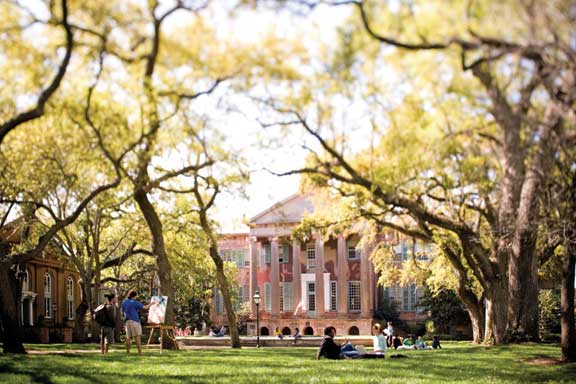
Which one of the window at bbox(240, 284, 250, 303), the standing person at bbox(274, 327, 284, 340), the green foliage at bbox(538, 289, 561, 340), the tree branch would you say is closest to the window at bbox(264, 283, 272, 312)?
the standing person at bbox(274, 327, 284, 340)

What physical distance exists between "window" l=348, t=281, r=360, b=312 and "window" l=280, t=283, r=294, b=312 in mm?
5343

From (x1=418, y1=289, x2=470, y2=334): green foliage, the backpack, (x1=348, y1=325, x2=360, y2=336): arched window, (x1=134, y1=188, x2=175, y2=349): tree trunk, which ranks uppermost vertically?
(x1=134, y1=188, x2=175, y2=349): tree trunk

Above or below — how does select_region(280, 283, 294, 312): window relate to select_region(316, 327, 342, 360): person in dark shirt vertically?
below

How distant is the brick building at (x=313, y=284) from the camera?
67312 millimetres

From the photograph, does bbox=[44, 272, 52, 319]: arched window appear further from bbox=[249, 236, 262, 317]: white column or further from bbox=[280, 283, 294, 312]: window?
bbox=[280, 283, 294, 312]: window

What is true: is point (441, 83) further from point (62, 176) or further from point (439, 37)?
point (62, 176)

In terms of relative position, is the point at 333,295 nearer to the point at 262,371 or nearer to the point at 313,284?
the point at 313,284

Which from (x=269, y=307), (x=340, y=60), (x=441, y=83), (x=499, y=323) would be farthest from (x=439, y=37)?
(x=269, y=307)

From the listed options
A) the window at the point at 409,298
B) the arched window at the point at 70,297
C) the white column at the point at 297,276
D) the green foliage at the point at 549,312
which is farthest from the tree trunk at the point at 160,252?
the window at the point at 409,298

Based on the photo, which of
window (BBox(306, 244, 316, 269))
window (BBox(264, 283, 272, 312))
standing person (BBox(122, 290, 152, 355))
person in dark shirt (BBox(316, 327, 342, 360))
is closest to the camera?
person in dark shirt (BBox(316, 327, 342, 360))

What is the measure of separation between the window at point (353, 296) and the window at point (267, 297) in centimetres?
739

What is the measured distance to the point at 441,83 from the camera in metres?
17.2

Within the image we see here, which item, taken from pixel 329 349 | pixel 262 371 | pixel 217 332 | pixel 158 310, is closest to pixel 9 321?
pixel 158 310

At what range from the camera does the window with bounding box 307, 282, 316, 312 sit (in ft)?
226
